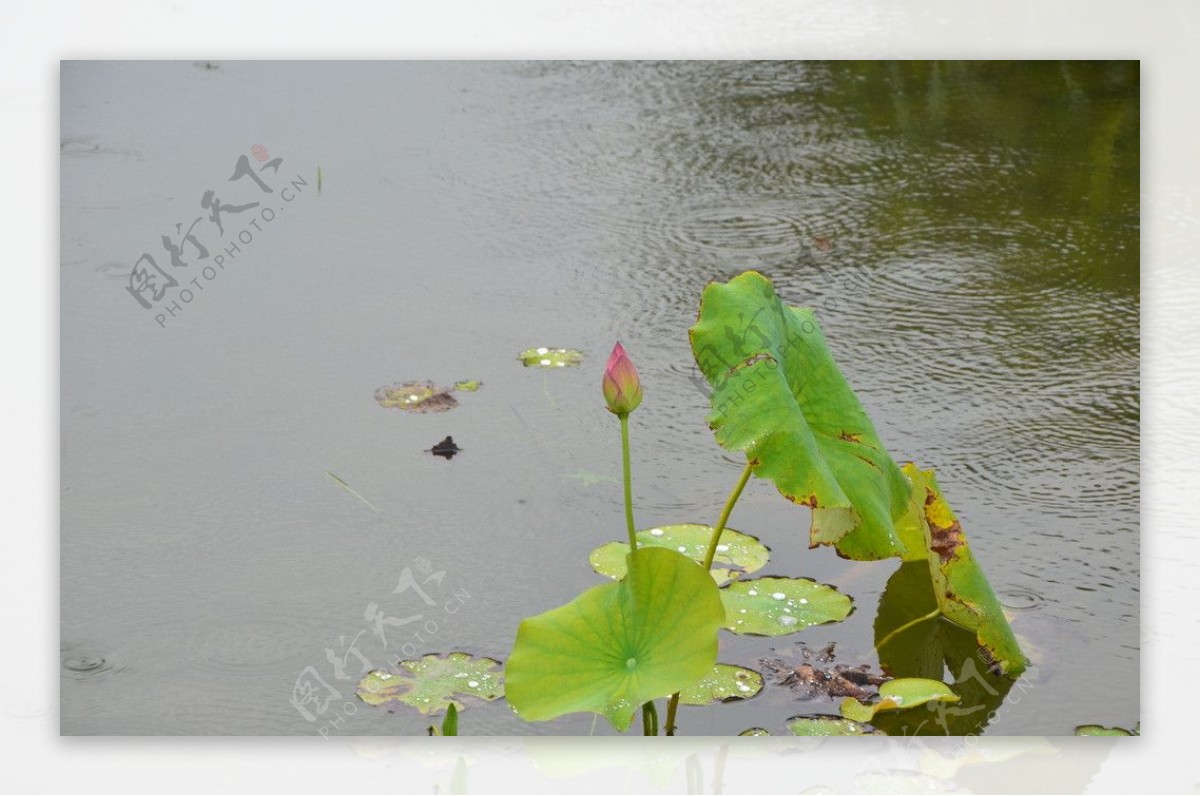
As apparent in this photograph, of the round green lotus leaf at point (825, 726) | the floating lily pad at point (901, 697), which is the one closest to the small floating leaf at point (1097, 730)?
the floating lily pad at point (901, 697)

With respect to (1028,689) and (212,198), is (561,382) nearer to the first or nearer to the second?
(212,198)

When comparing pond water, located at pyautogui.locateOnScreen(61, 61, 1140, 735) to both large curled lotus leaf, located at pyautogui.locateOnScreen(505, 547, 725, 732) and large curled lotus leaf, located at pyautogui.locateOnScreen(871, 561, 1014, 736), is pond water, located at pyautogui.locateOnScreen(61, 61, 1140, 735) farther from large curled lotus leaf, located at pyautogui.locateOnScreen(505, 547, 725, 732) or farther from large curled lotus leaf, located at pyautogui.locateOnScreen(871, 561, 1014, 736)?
large curled lotus leaf, located at pyautogui.locateOnScreen(505, 547, 725, 732)

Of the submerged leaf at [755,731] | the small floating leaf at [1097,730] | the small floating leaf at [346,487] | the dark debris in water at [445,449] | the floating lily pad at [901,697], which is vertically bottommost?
the small floating leaf at [1097,730]

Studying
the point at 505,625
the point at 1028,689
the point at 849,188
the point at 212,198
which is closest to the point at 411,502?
the point at 505,625

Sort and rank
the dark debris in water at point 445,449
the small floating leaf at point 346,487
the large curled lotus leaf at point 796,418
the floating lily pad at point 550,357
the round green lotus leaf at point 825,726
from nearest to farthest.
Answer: the large curled lotus leaf at point 796,418, the round green lotus leaf at point 825,726, the small floating leaf at point 346,487, the dark debris in water at point 445,449, the floating lily pad at point 550,357

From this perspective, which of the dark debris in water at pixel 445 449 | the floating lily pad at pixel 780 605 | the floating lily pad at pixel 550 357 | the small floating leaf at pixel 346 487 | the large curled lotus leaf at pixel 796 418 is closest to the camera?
the large curled lotus leaf at pixel 796 418

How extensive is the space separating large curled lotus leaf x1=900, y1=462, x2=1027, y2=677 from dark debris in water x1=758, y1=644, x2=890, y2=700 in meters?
0.14

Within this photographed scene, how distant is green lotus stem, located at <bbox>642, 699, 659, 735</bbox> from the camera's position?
1.77 meters

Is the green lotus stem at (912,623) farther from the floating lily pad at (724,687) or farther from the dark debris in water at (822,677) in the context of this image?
the floating lily pad at (724,687)

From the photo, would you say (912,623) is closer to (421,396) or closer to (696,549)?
(696,549)

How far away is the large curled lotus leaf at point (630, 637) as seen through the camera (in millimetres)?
1614

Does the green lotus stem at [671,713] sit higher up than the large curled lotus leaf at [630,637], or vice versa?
the large curled lotus leaf at [630,637]

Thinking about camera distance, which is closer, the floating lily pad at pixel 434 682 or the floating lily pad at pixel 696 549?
the floating lily pad at pixel 434 682

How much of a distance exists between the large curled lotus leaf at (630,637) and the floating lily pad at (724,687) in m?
0.16
